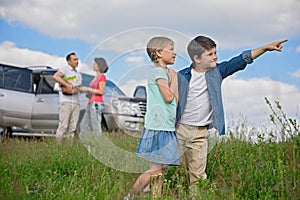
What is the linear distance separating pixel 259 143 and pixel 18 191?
9.05ft

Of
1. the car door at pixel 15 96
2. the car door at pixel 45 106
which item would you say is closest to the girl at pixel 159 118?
the car door at pixel 45 106

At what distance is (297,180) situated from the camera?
3.81 meters

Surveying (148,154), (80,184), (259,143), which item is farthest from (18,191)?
(259,143)

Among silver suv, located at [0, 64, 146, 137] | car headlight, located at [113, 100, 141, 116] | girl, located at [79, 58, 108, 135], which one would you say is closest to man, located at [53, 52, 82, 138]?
girl, located at [79, 58, 108, 135]

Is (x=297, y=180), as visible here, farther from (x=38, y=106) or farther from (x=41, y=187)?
(x=38, y=106)

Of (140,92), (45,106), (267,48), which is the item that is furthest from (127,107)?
(45,106)

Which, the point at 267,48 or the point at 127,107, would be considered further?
the point at 267,48

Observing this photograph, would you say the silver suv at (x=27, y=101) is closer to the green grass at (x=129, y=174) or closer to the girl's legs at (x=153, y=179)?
the green grass at (x=129, y=174)

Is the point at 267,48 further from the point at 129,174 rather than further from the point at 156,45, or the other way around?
the point at 129,174

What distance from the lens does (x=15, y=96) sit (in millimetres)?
11250

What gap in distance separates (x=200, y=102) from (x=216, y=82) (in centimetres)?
24

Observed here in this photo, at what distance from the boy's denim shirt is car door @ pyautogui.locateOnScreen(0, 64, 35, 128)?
754 centimetres

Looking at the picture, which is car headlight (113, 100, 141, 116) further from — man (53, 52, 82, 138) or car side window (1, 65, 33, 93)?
car side window (1, 65, 33, 93)

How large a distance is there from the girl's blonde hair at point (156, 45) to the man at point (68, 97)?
3.82 metres
